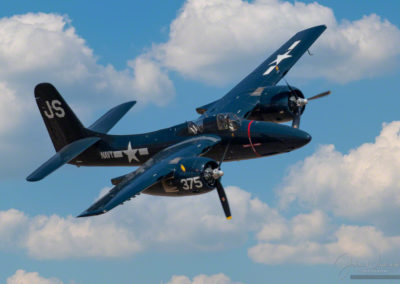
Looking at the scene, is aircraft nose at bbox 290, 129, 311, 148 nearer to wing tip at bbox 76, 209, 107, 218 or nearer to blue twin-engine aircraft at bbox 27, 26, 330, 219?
blue twin-engine aircraft at bbox 27, 26, 330, 219

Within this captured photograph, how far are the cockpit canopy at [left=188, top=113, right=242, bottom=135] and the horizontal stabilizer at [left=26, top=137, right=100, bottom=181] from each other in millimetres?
7246

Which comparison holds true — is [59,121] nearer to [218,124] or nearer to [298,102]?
[218,124]

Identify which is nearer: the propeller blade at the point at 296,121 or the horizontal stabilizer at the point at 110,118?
the propeller blade at the point at 296,121

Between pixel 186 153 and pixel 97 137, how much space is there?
862 centimetres

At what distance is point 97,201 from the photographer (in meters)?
33.7

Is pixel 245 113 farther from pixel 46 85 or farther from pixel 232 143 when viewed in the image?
pixel 46 85

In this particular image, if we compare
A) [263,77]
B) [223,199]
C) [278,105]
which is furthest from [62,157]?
[263,77]

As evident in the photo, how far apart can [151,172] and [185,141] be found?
4984mm

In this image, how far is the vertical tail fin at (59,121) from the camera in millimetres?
43438

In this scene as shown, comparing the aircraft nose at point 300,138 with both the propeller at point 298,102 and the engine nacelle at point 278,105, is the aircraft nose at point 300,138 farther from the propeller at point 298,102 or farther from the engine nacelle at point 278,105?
the engine nacelle at point 278,105

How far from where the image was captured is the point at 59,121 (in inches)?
1720

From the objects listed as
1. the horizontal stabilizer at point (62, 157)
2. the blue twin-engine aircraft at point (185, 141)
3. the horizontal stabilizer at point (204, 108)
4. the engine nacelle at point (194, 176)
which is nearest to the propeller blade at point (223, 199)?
the blue twin-engine aircraft at point (185, 141)

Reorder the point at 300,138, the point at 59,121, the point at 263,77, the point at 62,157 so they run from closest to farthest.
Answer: the point at 300,138 → the point at 62,157 → the point at 59,121 → the point at 263,77

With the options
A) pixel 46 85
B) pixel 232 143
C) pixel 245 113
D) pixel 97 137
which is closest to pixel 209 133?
pixel 232 143
